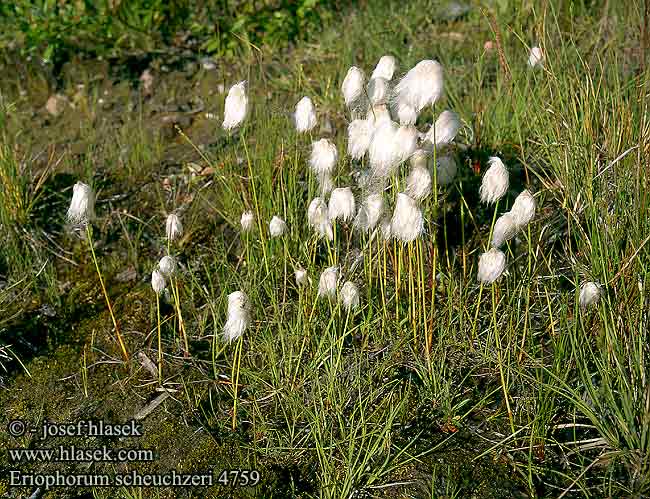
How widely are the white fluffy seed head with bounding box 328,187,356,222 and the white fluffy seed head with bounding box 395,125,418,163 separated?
0.61 ft

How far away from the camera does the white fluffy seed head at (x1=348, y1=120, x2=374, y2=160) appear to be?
1.70 metres

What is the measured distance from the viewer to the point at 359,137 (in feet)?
5.65

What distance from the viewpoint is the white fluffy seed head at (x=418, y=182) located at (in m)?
1.64

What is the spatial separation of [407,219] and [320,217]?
0.30m

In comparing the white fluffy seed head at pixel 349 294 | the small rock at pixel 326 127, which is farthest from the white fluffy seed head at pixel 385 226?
the small rock at pixel 326 127

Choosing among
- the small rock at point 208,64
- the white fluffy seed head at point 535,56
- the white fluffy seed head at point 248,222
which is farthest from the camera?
the small rock at point 208,64

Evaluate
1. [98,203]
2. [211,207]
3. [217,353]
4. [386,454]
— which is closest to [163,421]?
[217,353]

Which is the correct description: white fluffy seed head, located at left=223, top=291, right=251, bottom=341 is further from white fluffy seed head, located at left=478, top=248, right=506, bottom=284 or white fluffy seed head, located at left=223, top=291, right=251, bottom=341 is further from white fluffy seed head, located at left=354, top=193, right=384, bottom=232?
white fluffy seed head, located at left=478, top=248, right=506, bottom=284

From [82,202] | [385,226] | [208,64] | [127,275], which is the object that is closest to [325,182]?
[385,226]

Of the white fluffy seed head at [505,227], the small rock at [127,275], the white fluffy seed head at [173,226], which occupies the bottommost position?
the small rock at [127,275]

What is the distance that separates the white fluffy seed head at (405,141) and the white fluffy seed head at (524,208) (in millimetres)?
276

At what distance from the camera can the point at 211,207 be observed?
8.04 ft

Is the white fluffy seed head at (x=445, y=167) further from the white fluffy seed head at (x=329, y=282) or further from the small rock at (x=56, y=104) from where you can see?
the small rock at (x=56, y=104)

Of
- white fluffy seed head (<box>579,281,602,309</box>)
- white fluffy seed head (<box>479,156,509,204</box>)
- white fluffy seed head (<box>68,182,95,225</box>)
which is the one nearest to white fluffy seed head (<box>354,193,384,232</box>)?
white fluffy seed head (<box>479,156,509,204</box>)
